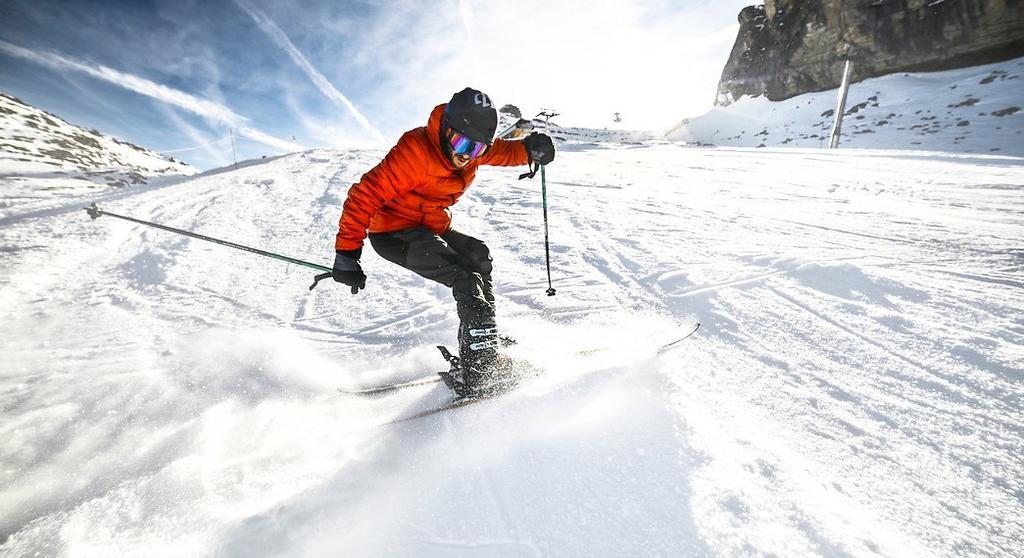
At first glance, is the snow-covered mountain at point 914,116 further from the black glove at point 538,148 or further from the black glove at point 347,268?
the black glove at point 347,268

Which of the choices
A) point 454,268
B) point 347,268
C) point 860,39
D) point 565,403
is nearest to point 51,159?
point 347,268

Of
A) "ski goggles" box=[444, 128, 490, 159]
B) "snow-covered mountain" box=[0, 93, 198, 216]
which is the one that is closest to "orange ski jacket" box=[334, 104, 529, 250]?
"ski goggles" box=[444, 128, 490, 159]

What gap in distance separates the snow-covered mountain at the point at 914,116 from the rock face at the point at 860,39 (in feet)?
5.64

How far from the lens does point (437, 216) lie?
3088 millimetres

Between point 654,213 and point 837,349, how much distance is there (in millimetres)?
4312

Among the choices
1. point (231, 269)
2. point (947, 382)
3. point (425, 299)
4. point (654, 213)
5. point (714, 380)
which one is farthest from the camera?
point (654, 213)

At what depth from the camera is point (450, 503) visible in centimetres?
168

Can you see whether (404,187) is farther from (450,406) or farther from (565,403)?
(565,403)

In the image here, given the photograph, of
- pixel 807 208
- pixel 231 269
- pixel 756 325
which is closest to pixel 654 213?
pixel 807 208

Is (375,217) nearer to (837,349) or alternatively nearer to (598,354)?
(598,354)

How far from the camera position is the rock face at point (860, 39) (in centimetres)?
2442

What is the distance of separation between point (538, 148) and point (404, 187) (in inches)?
63.4

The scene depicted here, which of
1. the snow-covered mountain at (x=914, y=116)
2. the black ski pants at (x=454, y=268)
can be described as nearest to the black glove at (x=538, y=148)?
the black ski pants at (x=454, y=268)

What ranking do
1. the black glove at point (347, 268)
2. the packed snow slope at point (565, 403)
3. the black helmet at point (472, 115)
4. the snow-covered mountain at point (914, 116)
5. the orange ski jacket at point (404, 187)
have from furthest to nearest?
the snow-covered mountain at point (914, 116) → the black glove at point (347, 268) → the orange ski jacket at point (404, 187) → the black helmet at point (472, 115) → the packed snow slope at point (565, 403)
